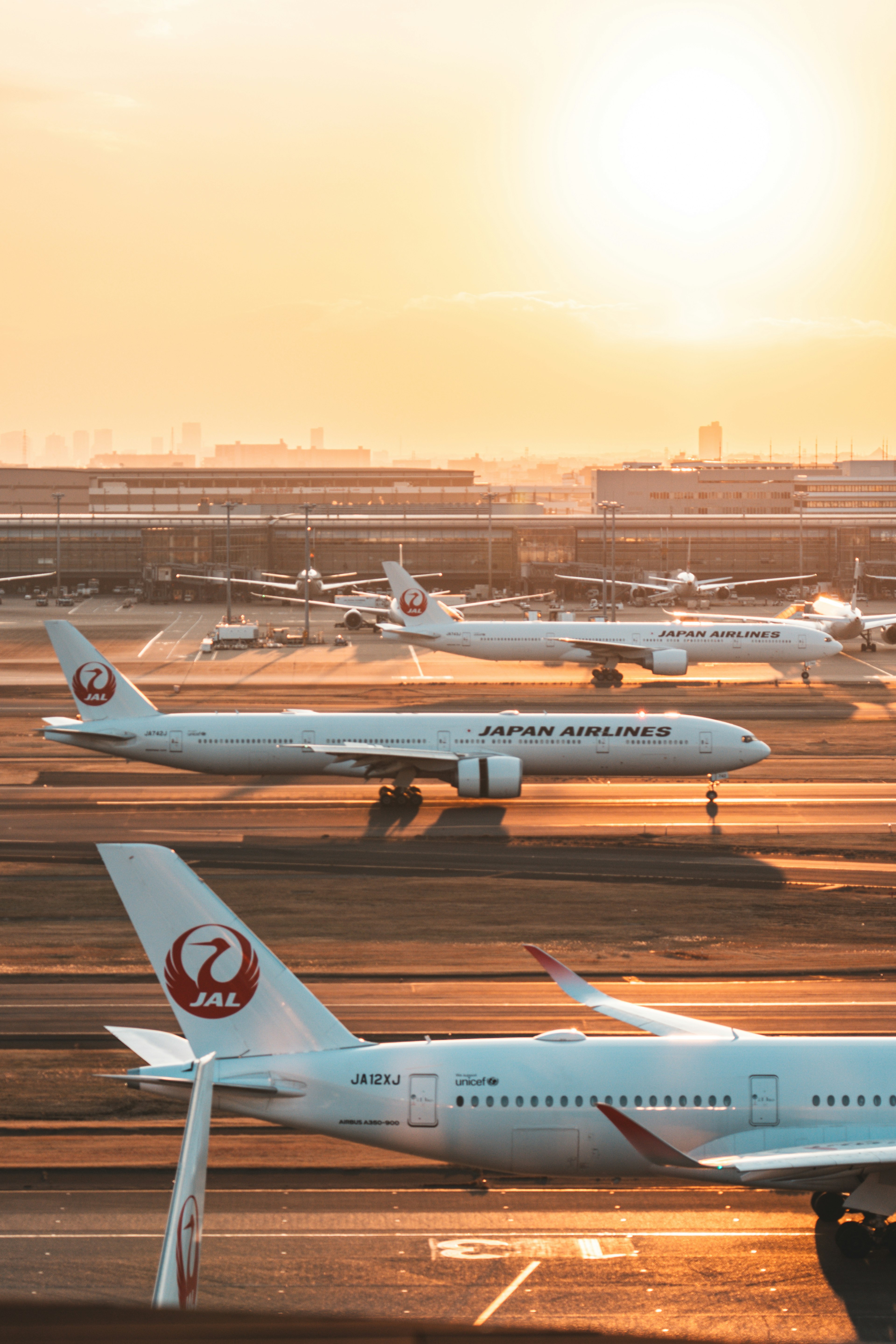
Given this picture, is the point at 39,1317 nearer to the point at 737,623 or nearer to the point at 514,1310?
the point at 514,1310

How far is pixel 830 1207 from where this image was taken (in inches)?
962

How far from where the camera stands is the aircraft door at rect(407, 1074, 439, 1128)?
23641 millimetres

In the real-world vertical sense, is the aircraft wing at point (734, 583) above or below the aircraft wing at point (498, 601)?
above

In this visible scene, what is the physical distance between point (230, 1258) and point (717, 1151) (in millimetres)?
9462

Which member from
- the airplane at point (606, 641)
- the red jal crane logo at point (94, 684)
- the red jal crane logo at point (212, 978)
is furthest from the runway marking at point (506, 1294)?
the airplane at point (606, 641)

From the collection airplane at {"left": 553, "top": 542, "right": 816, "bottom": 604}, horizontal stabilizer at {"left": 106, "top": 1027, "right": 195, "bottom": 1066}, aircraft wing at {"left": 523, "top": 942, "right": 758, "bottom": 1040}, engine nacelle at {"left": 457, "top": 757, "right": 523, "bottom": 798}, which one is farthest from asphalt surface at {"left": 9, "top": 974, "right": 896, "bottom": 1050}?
airplane at {"left": 553, "top": 542, "right": 816, "bottom": 604}

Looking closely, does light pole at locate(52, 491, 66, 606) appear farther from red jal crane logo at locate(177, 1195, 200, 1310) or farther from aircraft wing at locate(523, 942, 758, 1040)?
red jal crane logo at locate(177, 1195, 200, 1310)

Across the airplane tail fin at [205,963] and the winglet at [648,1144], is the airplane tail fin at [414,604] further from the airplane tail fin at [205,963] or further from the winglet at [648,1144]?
the winglet at [648,1144]

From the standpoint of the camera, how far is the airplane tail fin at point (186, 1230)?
11.7 meters

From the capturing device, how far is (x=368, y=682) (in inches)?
4323

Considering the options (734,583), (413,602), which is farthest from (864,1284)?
(734,583)

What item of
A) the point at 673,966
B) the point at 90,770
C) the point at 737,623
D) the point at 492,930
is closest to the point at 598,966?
the point at 673,966

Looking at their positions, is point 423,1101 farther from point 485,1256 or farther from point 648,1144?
point 648,1144

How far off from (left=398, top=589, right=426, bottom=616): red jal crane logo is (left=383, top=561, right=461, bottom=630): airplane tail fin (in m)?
0.02
